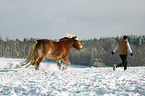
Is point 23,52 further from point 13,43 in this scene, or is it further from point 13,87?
point 13,87

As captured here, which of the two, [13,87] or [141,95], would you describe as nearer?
[141,95]

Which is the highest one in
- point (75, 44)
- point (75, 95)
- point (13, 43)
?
point (13, 43)

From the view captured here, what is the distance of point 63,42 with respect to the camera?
988 cm

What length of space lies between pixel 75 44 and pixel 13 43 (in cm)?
6718

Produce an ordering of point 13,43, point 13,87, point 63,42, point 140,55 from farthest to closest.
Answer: point 13,43
point 140,55
point 63,42
point 13,87

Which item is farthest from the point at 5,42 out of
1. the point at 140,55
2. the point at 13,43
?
the point at 140,55

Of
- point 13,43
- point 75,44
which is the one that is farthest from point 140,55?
point 13,43

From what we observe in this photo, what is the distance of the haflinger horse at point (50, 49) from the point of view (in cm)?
920

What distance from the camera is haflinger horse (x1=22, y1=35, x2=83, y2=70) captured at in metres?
9.20

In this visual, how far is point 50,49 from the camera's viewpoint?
9.39m

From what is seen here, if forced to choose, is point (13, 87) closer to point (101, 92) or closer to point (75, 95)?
point (75, 95)

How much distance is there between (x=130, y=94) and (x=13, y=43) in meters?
73.2

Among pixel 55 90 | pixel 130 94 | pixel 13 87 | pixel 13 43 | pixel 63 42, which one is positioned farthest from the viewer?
pixel 13 43

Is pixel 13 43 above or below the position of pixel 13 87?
above
